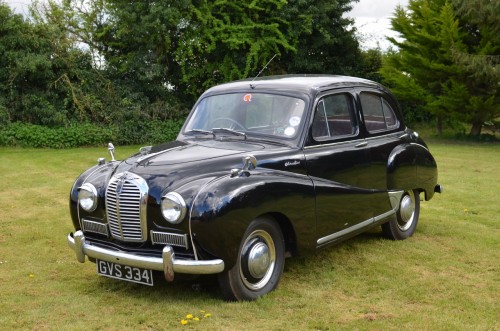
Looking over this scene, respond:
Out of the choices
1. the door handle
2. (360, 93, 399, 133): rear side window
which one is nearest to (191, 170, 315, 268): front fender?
the door handle

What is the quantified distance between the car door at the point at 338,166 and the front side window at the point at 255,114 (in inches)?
8.4

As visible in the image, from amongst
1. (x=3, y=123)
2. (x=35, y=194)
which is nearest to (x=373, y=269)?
(x=35, y=194)

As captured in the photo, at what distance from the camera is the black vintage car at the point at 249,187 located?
4.66 m

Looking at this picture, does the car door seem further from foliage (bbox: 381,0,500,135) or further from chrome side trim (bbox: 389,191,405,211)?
foliage (bbox: 381,0,500,135)

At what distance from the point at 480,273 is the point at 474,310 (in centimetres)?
111

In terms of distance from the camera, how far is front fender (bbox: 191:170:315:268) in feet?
15.0

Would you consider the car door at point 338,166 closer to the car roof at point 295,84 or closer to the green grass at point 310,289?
the car roof at point 295,84

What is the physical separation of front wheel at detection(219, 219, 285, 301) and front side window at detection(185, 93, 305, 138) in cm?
108

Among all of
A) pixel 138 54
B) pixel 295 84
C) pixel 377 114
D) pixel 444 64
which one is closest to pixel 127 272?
pixel 295 84

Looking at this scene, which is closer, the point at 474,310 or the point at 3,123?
the point at 474,310

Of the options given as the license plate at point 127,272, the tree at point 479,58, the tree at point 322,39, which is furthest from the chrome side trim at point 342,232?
the tree at point 322,39

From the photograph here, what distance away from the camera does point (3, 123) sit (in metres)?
17.3

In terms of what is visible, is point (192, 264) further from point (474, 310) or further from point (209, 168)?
point (474, 310)

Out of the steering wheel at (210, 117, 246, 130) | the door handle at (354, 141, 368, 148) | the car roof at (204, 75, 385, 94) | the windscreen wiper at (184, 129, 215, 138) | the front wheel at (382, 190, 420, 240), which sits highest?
the car roof at (204, 75, 385, 94)
